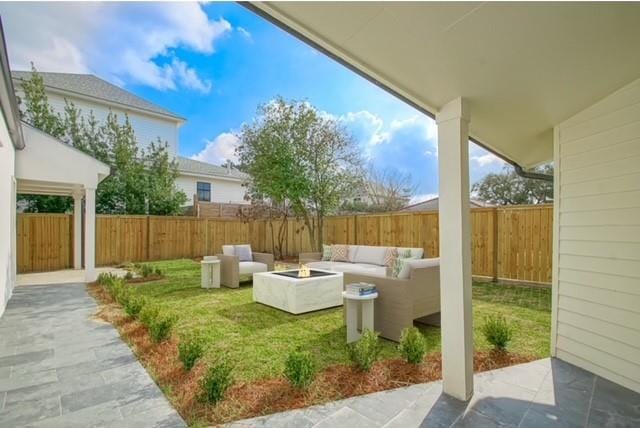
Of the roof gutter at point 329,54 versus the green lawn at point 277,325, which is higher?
the roof gutter at point 329,54

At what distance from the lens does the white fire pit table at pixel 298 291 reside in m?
5.21

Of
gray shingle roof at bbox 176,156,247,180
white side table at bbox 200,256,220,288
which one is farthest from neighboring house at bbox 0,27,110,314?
gray shingle roof at bbox 176,156,247,180

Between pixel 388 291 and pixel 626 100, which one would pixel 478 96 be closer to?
pixel 626 100

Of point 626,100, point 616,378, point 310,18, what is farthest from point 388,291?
point 310,18

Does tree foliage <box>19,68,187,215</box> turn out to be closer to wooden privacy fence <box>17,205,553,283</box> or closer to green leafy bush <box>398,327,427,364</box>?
wooden privacy fence <box>17,205,553,283</box>

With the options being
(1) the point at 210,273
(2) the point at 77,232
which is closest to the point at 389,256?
(1) the point at 210,273

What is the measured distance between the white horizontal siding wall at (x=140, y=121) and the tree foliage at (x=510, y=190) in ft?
53.8

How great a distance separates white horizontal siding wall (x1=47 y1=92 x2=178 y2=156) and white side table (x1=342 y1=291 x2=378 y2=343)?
15563mm

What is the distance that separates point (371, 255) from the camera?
7.64 meters

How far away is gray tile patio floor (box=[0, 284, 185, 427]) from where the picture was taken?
240cm

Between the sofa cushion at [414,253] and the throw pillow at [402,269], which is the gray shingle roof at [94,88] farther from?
the throw pillow at [402,269]

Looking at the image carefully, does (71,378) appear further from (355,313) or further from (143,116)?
(143,116)

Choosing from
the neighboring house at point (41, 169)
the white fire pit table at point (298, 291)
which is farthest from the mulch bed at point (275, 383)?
the neighboring house at point (41, 169)

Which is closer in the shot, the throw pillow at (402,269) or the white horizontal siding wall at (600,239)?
the white horizontal siding wall at (600,239)
